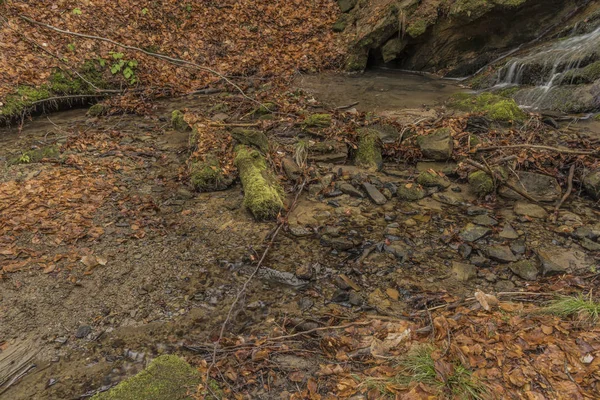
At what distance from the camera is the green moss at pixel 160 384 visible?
8.89 ft

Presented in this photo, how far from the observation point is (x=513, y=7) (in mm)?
10758

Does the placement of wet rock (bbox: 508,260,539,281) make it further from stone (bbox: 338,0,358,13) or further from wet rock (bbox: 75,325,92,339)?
stone (bbox: 338,0,358,13)

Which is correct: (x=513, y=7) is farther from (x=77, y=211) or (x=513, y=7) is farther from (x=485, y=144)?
(x=77, y=211)

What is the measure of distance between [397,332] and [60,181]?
18.2 ft

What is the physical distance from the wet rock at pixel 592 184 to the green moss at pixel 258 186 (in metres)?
4.52

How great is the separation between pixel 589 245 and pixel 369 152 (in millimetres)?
3450

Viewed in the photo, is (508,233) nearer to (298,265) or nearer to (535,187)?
(535,187)

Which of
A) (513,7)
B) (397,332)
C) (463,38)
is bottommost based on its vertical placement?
(397,332)

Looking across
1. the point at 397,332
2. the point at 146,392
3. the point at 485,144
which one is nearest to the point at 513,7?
the point at 485,144

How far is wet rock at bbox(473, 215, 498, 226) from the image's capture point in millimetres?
5211

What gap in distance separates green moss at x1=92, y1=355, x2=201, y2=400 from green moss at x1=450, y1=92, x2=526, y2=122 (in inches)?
286

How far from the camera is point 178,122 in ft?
27.3

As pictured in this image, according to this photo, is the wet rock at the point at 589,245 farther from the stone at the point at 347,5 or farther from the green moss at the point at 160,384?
the stone at the point at 347,5

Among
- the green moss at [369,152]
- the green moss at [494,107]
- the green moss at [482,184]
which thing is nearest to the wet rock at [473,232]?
the green moss at [482,184]
